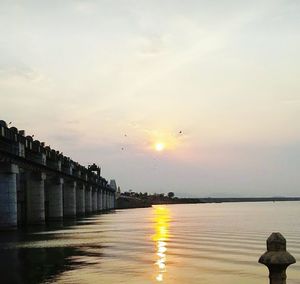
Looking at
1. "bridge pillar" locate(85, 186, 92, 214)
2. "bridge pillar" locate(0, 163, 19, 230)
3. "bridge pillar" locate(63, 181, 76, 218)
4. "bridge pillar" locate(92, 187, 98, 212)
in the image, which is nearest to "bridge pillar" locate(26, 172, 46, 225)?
"bridge pillar" locate(0, 163, 19, 230)

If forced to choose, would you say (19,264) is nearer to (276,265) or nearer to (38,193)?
(276,265)

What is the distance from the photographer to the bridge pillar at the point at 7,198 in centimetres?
5266

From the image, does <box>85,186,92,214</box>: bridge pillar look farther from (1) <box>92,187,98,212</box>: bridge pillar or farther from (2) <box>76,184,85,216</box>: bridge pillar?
(2) <box>76,184,85,216</box>: bridge pillar

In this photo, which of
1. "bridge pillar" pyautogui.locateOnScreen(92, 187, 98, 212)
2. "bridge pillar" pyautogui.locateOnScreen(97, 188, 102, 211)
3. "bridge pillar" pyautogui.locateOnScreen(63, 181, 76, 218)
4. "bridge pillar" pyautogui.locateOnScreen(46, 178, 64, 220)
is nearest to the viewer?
"bridge pillar" pyautogui.locateOnScreen(46, 178, 64, 220)

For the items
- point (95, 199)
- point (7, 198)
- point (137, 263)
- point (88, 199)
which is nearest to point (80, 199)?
point (88, 199)

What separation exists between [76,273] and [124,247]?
504 inches

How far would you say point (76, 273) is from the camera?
22.5m

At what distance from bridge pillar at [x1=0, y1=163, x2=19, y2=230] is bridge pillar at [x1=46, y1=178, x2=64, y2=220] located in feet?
95.3

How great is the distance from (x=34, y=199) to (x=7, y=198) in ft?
52.9

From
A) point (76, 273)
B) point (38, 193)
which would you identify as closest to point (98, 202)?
point (38, 193)

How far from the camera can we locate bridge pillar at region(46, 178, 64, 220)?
82.6 metres

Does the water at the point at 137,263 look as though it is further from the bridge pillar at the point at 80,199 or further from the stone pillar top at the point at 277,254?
the bridge pillar at the point at 80,199

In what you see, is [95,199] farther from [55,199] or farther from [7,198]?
[7,198]

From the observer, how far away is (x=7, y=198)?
52750mm
